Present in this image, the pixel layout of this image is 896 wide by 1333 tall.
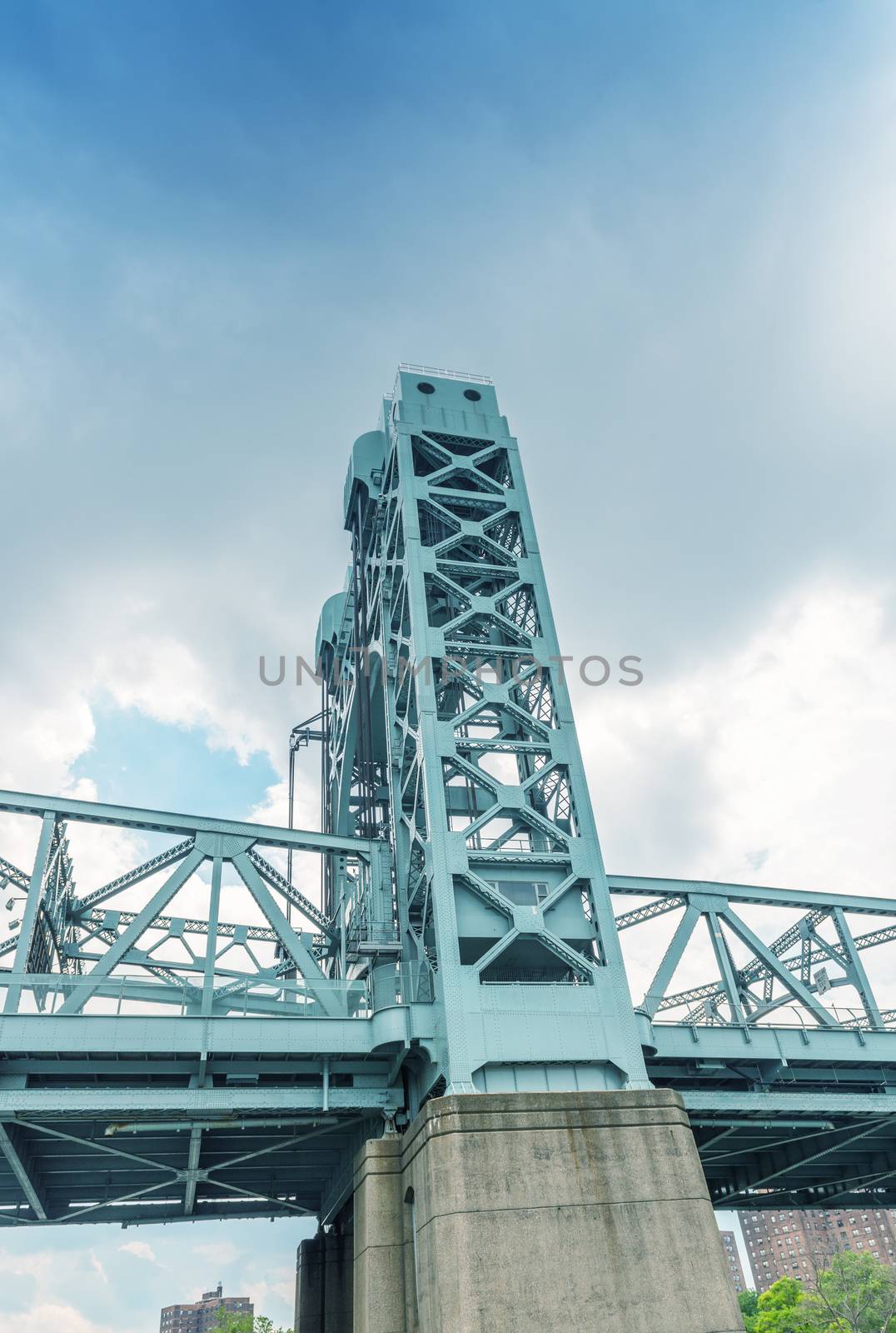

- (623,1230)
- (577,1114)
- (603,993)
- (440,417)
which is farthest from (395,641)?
(623,1230)

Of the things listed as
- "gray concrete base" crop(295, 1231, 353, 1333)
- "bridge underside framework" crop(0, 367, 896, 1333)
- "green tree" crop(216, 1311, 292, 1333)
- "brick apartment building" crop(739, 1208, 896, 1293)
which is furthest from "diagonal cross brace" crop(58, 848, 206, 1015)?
"brick apartment building" crop(739, 1208, 896, 1293)

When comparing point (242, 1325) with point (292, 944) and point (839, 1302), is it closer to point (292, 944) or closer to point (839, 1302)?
point (839, 1302)

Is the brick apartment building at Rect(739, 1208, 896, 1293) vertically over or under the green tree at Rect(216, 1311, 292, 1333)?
over

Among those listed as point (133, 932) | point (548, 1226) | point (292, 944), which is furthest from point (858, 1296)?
point (133, 932)

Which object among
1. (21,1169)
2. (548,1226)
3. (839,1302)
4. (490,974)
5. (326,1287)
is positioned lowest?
(548,1226)

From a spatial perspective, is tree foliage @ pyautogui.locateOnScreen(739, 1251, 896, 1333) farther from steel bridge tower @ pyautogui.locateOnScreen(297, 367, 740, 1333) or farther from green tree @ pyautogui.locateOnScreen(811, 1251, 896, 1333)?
steel bridge tower @ pyautogui.locateOnScreen(297, 367, 740, 1333)

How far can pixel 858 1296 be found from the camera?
260 feet

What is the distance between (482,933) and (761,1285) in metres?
206

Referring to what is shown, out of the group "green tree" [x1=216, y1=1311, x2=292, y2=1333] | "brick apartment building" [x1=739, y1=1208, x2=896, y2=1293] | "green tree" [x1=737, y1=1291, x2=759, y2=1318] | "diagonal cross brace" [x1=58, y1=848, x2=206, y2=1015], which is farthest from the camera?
"brick apartment building" [x1=739, y1=1208, x2=896, y2=1293]

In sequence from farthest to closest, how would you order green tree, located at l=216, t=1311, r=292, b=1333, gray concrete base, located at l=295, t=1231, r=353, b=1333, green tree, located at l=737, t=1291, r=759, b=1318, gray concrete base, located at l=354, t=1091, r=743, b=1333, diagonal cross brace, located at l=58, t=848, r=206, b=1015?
green tree, located at l=737, t=1291, r=759, b=1318, green tree, located at l=216, t=1311, r=292, b=1333, gray concrete base, located at l=295, t=1231, r=353, b=1333, diagonal cross brace, located at l=58, t=848, r=206, b=1015, gray concrete base, located at l=354, t=1091, r=743, b=1333

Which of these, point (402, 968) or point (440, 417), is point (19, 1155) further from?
point (440, 417)

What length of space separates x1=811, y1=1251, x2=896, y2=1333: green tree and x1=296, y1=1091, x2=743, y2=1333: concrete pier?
232 ft

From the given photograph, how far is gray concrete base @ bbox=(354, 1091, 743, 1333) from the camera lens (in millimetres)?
16562

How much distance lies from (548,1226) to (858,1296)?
272ft
